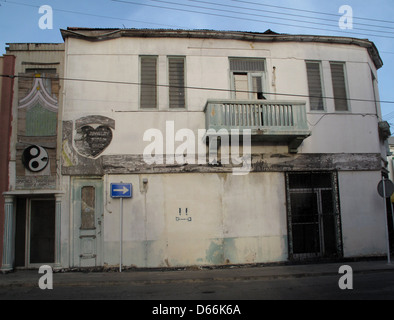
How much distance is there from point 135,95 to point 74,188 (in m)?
3.80

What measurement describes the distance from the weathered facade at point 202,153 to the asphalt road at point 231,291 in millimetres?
2250

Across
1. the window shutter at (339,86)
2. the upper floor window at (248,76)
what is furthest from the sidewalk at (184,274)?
the upper floor window at (248,76)

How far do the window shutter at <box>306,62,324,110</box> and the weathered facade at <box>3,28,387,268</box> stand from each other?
0.05 meters

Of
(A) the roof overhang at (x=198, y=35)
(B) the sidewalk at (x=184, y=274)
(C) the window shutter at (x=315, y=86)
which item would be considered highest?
(A) the roof overhang at (x=198, y=35)

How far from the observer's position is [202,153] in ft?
39.5

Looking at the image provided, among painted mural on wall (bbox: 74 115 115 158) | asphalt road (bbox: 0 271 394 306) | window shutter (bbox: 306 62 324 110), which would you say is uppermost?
window shutter (bbox: 306 62 324 110)

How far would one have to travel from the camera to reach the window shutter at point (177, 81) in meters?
12.5

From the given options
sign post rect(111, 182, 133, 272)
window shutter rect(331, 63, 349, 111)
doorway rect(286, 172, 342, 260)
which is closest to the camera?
sign post rect(111, 182, 133, 272)

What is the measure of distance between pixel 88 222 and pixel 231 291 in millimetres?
5742

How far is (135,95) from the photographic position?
1227 centimetres

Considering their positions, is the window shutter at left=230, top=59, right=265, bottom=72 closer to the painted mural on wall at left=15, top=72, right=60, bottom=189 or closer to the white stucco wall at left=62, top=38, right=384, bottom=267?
the white stucco wall at left=62, top=38, right=384, bottom=267

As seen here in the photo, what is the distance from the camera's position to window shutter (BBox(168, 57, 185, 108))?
12.5 meters

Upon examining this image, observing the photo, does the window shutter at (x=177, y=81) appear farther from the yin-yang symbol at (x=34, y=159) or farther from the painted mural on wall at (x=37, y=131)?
the yin-yang symbol at (x=34, y=159)

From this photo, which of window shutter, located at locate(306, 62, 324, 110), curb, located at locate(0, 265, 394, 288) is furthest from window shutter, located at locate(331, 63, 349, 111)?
curb, located at locate(0, 265, 394, 288)
